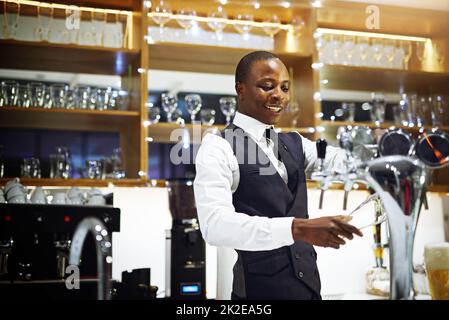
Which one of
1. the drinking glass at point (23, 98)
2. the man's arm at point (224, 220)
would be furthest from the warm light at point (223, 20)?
the man's arm at point (224, 220)

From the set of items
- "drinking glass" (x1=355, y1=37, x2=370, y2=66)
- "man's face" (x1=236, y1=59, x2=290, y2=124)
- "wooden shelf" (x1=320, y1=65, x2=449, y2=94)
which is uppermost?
"drinking glass" (x1=355, y1=37, x2=370, y2=66)

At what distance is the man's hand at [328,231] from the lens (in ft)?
3.02

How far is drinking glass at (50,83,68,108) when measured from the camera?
2662mm

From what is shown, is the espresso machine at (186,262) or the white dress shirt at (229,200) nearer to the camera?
the white dress shirt at (229,200)

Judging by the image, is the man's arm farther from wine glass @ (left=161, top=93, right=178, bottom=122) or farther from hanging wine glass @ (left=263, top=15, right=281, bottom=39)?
hanging wine glass @ (left=263, top=15, right=281, bottom=39)

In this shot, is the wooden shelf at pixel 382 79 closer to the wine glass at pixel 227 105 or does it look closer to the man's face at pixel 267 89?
the wine glass at pixel 227 105

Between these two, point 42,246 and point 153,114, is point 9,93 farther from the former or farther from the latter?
point 42,246

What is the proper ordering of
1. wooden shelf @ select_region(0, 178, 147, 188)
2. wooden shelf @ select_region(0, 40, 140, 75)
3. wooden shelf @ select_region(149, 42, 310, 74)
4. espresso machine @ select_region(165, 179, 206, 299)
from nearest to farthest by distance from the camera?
espresso machine @ select_region(165, 179, 206, 299) < wooden shelf @ select_region(0, 178, 147, 188) < wooden shelf @ select_region(0, 40, 140, 75) < wooden shelf @ select_region(149, 42, 310, 74)

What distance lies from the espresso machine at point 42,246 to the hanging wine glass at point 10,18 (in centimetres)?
103

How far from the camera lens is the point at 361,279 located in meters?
3.03

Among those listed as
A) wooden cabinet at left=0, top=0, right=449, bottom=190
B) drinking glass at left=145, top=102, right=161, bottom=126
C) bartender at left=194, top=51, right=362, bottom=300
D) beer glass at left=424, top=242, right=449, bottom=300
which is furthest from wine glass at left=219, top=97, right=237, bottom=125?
beer glass at left=424, top=242, right=449, bottom=300

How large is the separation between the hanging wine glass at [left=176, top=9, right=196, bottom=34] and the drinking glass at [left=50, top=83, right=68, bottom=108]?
0.61 meters

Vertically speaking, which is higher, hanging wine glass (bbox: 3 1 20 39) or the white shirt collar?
hanging wine glass (bbox: 3 1 20 39)
